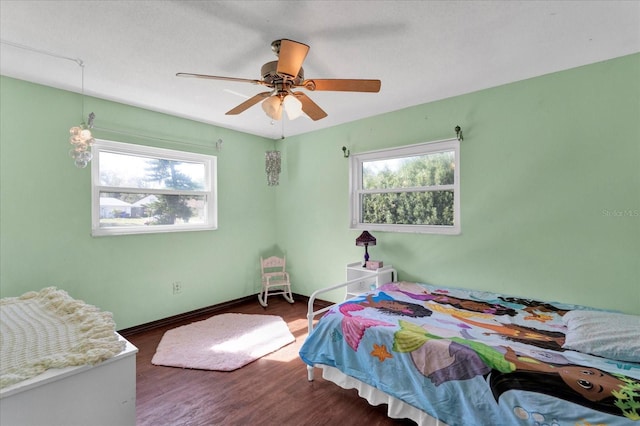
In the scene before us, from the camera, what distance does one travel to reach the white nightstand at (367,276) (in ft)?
10.3

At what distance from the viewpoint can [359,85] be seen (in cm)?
175

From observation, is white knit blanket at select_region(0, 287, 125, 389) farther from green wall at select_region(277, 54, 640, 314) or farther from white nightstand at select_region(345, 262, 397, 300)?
green wall at select_region(277, 54, 640, 314)

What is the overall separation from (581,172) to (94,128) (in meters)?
4.30

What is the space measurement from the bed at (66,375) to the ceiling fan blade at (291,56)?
158cm

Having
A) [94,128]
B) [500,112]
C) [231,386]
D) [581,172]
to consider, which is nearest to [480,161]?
[500,112]

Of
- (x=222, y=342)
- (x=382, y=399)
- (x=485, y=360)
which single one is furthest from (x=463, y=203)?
(x=222, y=342)

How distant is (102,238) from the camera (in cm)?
295

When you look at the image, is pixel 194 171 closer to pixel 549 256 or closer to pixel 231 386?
pixel 231 386

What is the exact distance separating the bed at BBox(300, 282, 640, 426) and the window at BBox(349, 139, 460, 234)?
1003 millimetres

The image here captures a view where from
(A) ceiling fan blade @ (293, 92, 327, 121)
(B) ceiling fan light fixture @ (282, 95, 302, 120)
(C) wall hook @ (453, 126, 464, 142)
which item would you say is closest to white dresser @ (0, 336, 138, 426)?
(B) ceiling fan light fixture @ (282, 95, 302, 120)

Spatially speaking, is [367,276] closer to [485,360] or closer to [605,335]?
[485,360]

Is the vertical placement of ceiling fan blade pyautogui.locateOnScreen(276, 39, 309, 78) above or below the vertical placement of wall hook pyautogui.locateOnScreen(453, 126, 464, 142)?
above

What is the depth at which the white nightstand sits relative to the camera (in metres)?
3.12

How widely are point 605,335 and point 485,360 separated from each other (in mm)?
723
